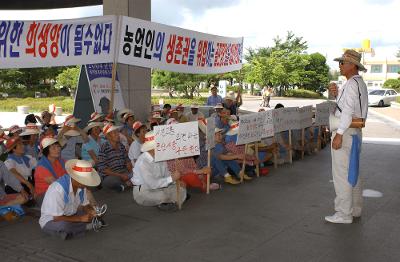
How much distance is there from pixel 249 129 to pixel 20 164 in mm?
4056

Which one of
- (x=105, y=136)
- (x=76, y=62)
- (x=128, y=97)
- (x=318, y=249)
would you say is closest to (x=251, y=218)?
(x=318, y=249)

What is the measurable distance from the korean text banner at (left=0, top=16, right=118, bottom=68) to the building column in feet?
8.04

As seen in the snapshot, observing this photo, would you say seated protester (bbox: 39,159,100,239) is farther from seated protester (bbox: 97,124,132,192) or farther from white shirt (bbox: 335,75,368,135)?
white shirt (bbox: 335,75,368,135)

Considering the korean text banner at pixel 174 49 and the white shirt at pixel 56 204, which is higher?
the korean text banner at pixel 174 49

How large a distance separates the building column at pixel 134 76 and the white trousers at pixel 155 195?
5.22 metres

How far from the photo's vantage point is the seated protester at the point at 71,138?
7876mm

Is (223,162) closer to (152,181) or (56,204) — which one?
(152,181)

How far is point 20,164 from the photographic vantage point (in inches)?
264

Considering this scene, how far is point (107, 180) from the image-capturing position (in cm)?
729

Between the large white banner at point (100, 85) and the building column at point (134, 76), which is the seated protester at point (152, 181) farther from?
the building column at point (134, 76)

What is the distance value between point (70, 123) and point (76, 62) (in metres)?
1.21

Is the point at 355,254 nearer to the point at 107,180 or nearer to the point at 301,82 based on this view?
the point at 107,180

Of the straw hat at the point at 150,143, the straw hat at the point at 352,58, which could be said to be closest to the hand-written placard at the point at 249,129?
the straw hat at the point at 150,143

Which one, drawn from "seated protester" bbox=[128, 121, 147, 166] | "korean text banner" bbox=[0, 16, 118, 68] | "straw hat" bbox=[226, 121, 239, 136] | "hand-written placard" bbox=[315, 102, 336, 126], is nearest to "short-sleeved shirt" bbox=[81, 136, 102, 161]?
"seated protester" bbox=[128, 121, 147, 166]
